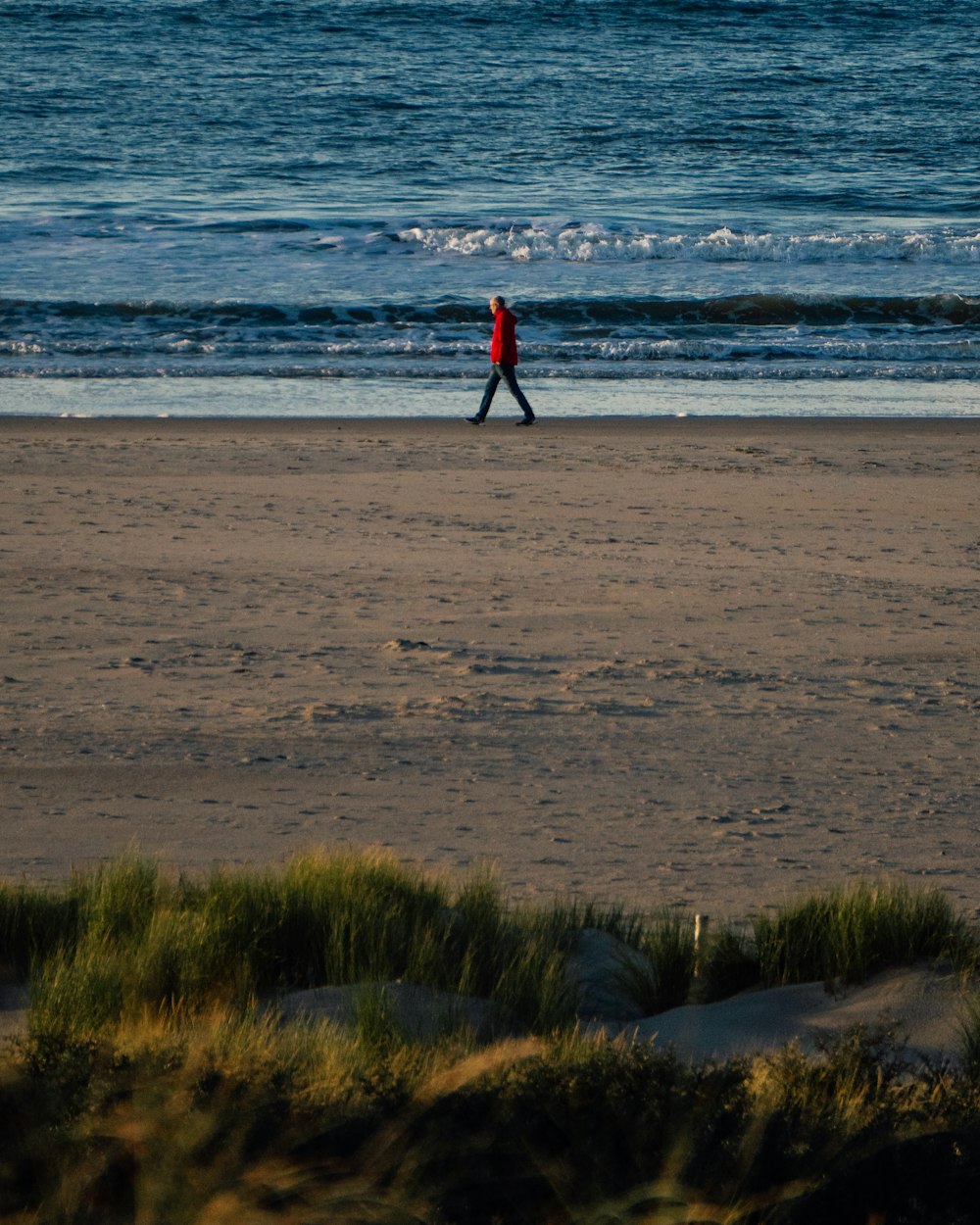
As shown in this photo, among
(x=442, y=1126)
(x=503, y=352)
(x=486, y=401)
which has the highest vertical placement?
(x=503, y=352)

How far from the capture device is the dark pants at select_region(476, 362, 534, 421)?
602 inches

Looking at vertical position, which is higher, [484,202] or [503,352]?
[484,202]

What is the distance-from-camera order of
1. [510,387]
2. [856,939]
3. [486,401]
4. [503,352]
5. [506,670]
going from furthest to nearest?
[503,352], [510,387], [486,401], [506,670], [856,939]

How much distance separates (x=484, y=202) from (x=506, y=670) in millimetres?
32469

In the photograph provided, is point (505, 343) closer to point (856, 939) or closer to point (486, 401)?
point (486, 401)

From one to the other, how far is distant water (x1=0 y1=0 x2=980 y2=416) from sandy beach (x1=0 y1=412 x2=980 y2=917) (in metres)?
5.46

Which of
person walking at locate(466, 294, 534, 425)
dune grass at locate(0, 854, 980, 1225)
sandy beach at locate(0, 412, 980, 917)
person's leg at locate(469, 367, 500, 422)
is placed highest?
person walking at locate(466, 294, 534, 425)

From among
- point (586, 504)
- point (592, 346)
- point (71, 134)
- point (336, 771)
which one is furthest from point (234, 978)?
point (71, 134)

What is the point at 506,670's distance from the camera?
730 cm

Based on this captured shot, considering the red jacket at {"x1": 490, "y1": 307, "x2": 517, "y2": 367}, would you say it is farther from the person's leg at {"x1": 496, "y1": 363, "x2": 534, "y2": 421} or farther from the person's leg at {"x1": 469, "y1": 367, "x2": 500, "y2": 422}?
the person's leg at {"x1": 469, "y1": 367, "x2": 500, "y2": 422}

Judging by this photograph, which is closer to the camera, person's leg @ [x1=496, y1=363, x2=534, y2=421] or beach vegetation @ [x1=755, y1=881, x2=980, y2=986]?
beach vegetation @ [x1=755, y1=881, x2=980, y2=986]

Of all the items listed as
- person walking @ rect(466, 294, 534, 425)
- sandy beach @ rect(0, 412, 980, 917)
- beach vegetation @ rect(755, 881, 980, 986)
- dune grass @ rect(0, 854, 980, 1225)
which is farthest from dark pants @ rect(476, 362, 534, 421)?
dune grass @ rect(0, 854, 980, 1225)

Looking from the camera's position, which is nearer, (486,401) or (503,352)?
(486,401)

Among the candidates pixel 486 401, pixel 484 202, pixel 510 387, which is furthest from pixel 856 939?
pixel 484 202
